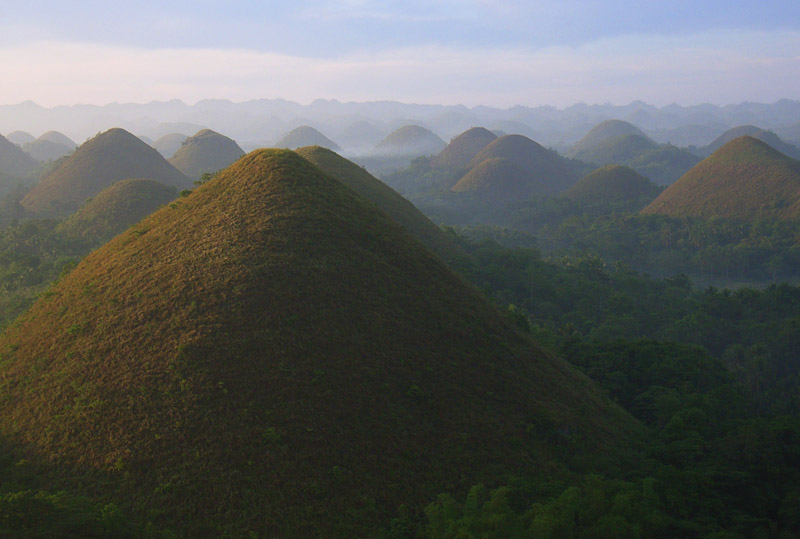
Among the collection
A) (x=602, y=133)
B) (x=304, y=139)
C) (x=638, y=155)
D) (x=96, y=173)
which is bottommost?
(x=96, y=173)

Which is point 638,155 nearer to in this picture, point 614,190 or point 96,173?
point 614,190

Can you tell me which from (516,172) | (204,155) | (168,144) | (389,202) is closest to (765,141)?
(516,172)

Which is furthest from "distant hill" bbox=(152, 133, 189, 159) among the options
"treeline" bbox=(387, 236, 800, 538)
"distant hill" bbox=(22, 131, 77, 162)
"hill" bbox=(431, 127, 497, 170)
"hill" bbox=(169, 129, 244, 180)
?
"treeline" bbox=(387, 236, 800, 538)

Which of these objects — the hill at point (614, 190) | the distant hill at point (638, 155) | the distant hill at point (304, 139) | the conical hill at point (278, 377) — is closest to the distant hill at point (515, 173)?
the hill at point (614, 190)

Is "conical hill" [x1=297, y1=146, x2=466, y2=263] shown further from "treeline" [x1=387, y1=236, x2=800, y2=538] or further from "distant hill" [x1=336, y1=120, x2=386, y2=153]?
"distant hill" [x1=336, y1=120, x2=386, y2=153]

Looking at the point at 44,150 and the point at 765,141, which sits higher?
the point at 765,141

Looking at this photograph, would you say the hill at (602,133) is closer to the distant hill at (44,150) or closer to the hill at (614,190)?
the hill at (614,190)
